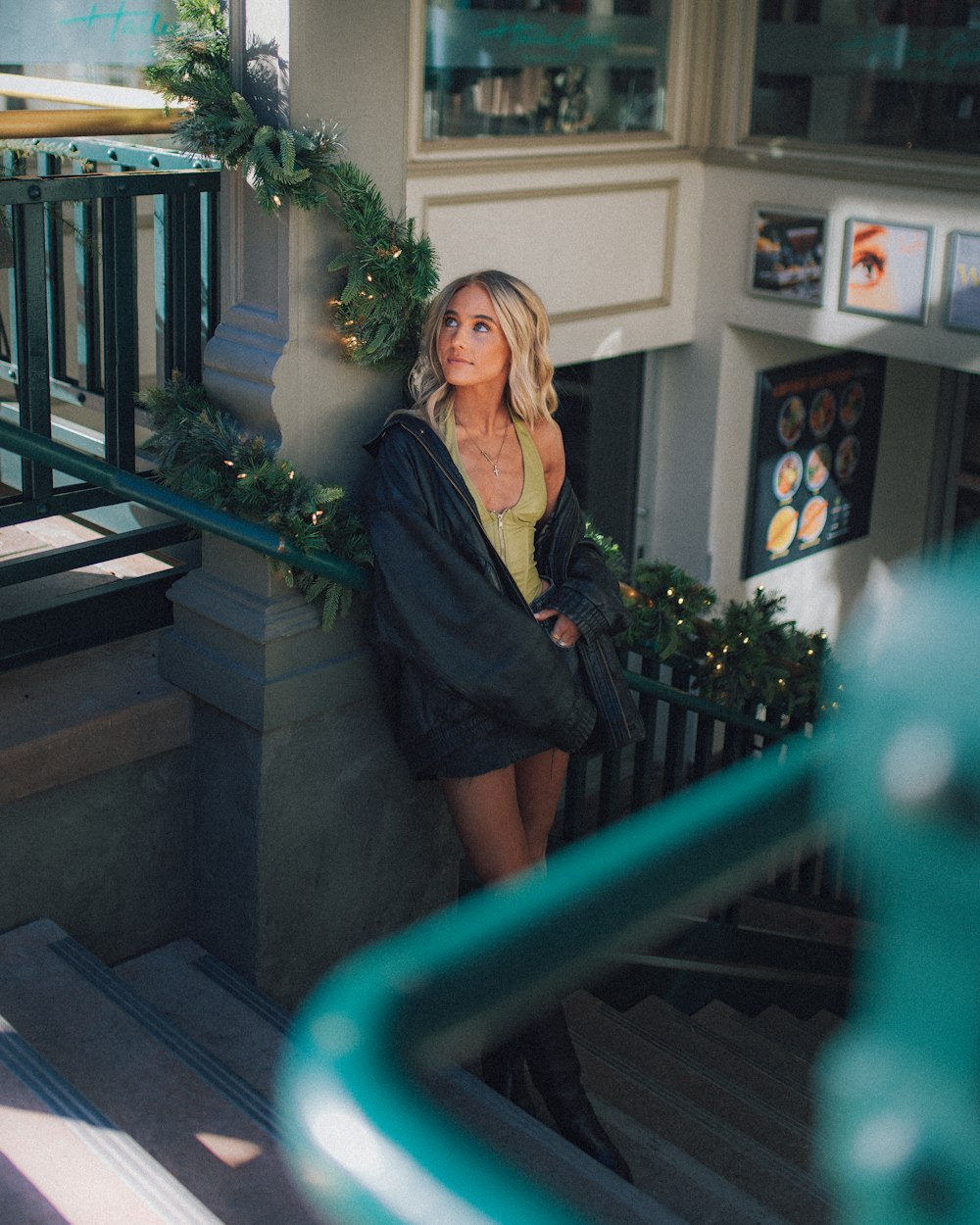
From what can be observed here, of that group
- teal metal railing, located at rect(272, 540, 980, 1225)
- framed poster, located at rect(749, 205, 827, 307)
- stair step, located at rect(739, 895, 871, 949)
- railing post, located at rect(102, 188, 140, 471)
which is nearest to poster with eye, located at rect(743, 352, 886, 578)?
framed poster, located at rect(749, 205, 827, 307)

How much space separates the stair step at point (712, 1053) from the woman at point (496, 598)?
1.02 meters

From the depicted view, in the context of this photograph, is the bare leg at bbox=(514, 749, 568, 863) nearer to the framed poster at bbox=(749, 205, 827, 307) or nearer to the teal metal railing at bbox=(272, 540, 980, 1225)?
the teal metal railing at bbox=(272, 540, 980, 1225)

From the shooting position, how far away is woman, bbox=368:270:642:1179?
10.1ft

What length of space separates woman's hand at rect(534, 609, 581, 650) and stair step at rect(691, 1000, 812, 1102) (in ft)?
5.78

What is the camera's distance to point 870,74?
6.57m

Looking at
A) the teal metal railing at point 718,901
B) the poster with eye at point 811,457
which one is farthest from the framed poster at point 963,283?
the teal metal railing at point 718,901

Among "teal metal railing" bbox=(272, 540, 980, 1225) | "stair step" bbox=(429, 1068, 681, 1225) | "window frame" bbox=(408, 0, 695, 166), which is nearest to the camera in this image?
"teal metal railing" bbox=(272, 540, 980, 1225)

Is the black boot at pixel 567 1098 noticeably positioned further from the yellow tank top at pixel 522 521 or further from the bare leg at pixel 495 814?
the yellow tank top at pixel 522 521

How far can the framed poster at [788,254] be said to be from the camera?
6.64m

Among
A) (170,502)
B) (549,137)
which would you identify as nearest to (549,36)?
(549,137)

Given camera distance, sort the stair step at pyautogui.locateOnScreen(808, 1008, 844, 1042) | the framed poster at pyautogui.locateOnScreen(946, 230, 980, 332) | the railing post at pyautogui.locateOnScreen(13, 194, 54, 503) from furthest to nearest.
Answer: the framed poster at pyautogui.locateOnScreen(946, 230, 980, 332), the stair step at pyautogui.locateOnScreen(808, 1008, 844, 1042), the railing post at pyautogui.locateOnScreen(13, 194, 54, 503)

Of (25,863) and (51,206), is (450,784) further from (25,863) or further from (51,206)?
(51,206)

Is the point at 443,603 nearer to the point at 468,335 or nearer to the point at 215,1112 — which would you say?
the point at 468,335

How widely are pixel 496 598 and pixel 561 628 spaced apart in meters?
0.27
